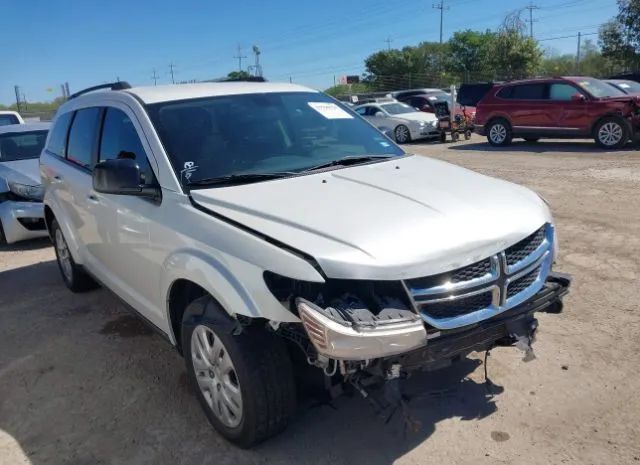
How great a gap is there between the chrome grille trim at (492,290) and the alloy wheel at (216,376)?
0.97 m

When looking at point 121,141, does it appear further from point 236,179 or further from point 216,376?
point 216,376

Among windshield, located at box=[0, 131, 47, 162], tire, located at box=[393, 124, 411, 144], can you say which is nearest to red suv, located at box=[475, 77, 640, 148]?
tire, located at box=[393, 124, 411, 144]

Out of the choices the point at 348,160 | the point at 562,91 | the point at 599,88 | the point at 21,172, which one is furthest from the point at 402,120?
the point at 348,160

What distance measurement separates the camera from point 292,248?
2459 millimetres

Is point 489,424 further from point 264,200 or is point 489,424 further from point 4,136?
point 4,136

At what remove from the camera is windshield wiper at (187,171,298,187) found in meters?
3.14

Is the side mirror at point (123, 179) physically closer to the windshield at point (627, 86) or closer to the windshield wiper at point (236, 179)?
the windshield wiper at point (236, 179)

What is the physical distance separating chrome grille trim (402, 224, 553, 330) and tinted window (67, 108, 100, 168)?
3000mm

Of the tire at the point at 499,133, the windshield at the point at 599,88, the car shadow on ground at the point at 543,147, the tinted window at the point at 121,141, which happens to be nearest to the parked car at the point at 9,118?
the car shadow on ground at the point at 543,147

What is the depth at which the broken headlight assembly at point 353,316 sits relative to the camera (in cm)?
228

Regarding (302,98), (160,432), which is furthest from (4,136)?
(160,432)

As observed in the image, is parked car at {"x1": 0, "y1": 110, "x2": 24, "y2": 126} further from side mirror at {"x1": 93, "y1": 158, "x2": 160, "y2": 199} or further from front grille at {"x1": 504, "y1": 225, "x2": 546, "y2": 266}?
front grille at {"x1": 504, "y1": 225, "x2": 546, "y2": 266}

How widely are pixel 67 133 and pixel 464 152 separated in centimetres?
1187

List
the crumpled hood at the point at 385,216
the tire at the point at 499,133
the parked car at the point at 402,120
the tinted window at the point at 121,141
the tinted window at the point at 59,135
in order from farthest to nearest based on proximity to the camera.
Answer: the parked car at the point at 402,120
the tire at the point at 499,133
the tinted window at the point at 59,135
the tinted window at the point at 121,141
the crumpled hood at the point at 385,216
